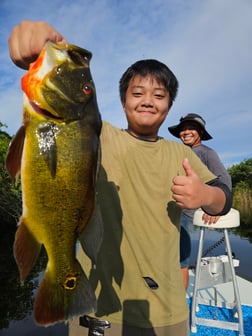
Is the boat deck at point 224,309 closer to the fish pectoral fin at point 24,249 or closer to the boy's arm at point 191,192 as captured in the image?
the boy's arm at point 191,192

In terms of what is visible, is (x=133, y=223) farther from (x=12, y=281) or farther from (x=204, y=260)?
(x=12, y=281)

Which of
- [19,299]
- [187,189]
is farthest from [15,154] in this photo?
[19,299]

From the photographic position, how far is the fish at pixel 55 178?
1.39 metres

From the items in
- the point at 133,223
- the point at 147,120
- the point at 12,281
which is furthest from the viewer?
the point at 12,281

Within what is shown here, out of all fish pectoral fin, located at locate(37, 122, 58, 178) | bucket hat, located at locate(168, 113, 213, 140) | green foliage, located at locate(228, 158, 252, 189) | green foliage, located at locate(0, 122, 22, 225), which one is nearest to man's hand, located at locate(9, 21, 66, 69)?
fish pectoral fin, located at locate(37, 122, 58, 178)

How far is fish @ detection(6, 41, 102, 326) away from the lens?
139 centimetres

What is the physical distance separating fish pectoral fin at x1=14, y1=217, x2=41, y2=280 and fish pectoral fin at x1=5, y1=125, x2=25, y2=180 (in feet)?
0.70

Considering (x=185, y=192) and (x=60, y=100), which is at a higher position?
(x=60, y=100)

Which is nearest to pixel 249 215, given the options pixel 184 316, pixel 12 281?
pixel 12 281

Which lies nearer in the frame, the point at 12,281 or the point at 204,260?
the point at 204,260

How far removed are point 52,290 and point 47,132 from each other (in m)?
0.69

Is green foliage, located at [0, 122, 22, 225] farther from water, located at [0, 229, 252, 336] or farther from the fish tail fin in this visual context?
the fish tail fin

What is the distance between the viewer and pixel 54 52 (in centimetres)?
148

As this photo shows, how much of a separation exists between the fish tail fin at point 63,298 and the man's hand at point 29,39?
42.2 inches
